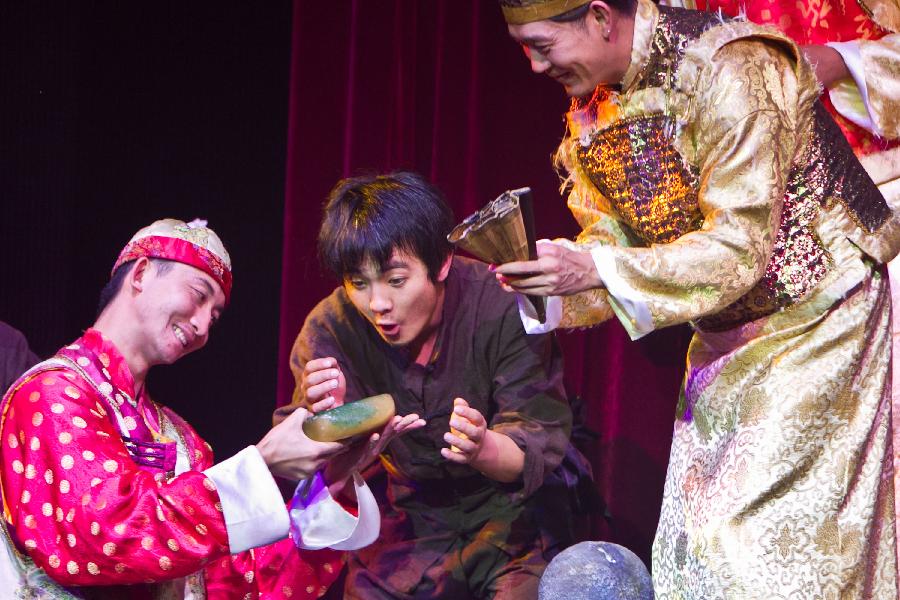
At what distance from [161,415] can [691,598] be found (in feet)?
4.51

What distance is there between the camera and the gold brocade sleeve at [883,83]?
2525mm

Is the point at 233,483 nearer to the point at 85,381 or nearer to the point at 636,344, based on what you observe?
the point at 85,381

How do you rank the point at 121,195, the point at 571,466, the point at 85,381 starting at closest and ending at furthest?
the point at 85,381 < the point at 571,466 < the point at 121,195

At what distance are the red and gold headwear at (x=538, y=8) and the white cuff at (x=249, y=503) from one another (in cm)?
105

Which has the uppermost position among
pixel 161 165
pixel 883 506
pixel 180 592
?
pixel 161 165

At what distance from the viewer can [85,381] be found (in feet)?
8.29

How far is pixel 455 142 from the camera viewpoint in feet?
13.8

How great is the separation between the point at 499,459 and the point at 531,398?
12.3 inches

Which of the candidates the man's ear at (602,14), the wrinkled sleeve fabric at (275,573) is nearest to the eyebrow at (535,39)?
the man's ear at (602,14)

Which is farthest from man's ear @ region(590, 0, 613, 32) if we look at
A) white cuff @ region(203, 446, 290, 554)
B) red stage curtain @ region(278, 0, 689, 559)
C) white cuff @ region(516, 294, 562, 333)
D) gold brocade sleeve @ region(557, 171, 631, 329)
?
red stage curtain @ region(278, 0, 689, 559)

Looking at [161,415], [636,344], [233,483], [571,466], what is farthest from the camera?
[636,344]

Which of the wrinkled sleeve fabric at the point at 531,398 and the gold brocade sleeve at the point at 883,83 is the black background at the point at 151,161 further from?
the gold brocade sleeve at the point at 883,83

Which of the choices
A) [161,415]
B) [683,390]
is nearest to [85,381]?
[161,415]

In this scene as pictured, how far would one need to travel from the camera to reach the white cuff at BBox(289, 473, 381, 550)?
266 cm
